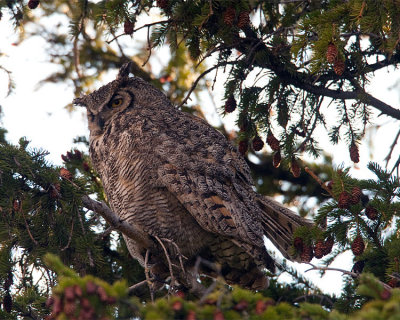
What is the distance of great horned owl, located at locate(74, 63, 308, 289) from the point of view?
2838 millimetres

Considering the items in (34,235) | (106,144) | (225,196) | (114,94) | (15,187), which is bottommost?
(34,235)

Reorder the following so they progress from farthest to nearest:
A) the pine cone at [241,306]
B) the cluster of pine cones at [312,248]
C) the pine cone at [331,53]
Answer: the cluster of pine cones at [312,248], the pine cone at [331,53], the pine cone at [241,306]

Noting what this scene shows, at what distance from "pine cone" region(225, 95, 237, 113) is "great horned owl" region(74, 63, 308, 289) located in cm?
22

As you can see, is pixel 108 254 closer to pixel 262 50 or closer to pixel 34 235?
pixel 34 235

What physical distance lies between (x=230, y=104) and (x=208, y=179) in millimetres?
485

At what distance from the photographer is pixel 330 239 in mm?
2367

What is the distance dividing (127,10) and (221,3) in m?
0.55

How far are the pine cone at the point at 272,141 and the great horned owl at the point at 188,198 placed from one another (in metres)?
0.23

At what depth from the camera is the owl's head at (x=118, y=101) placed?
341 centimetres

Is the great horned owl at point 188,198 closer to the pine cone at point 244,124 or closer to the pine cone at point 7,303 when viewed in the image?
the pine cone at point 244,124

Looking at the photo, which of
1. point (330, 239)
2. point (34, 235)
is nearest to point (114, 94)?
point (34, 235)

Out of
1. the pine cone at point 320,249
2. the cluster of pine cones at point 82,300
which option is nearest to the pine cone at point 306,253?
the pine cone at point 320,249

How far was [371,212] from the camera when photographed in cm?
233

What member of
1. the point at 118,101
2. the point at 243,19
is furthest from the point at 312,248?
the point at 118,101
